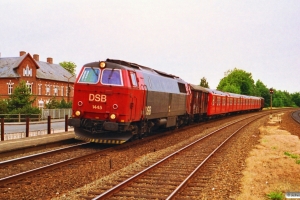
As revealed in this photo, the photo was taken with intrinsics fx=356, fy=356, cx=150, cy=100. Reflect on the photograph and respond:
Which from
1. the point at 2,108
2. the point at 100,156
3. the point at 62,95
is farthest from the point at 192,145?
the point at 62,95

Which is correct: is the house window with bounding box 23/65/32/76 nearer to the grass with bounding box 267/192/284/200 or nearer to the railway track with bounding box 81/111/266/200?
the railway track with bounding box 81/111/266/200

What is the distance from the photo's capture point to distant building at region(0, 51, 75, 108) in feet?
192

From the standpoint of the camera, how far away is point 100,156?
41.7 feet

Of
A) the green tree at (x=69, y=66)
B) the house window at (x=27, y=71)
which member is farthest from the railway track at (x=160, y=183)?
the green tree at (x=69, y=66)

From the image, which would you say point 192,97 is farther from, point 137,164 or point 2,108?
point 2,108

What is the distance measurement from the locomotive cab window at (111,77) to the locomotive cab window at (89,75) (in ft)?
1.01

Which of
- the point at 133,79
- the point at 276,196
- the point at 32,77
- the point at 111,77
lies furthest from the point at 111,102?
the point at 32,77

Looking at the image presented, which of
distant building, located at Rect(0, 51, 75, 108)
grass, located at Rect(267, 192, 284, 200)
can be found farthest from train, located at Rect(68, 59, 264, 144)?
distant building, located at Rect(0, 51, 75, 108)

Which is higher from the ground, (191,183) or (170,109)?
(170,109)

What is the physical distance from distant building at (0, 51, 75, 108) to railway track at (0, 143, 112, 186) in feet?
144

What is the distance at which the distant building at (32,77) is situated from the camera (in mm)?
58406

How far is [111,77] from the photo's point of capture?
47.5 ft

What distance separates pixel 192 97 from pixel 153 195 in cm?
1994

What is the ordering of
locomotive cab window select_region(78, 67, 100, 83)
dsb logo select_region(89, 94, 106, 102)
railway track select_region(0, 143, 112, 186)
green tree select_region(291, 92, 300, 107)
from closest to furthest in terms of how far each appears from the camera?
railway track select_region(0, 143, 112, 186) < dsb logo select_region(89, 94, 106, 102) < locomotive cab window select_region(78, 67, 100, 83) < green tree select_region(291, 92, 300, 107)
